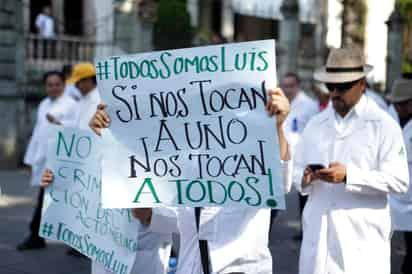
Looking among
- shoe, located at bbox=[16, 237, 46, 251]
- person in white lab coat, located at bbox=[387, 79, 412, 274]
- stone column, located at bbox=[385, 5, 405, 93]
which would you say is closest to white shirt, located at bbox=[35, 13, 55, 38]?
stone column, located at bbox=[385, 5, 405, 93]

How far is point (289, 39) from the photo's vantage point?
21.3 metres

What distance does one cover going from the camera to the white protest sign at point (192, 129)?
13.4 ft

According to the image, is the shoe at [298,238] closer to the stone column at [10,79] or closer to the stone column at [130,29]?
the stone column at [10,79]

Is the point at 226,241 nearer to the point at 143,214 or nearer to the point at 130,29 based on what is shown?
→ the point at 143,214

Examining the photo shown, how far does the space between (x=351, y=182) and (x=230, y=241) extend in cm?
81

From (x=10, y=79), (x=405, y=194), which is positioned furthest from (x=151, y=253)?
(x=10, y=79)

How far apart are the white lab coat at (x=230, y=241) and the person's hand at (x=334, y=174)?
0.37 m

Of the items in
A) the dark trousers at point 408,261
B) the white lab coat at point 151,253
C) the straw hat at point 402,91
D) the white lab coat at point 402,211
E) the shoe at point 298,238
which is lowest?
the shoe at point 298,238

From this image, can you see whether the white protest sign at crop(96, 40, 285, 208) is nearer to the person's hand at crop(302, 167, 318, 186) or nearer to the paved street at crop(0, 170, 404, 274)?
the person's hand at crop(302, 167, 318, 186)

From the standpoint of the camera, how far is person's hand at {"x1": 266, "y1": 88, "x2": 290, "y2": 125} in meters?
4.01

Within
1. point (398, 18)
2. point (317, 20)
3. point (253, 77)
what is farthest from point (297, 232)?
point (317, 20)

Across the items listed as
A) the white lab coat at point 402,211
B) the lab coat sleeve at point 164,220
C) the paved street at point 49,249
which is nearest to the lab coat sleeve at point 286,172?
the lab coat sleeve at point 164,220

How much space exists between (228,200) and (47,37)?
14122mm

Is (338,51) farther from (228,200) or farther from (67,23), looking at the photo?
(67,23)
